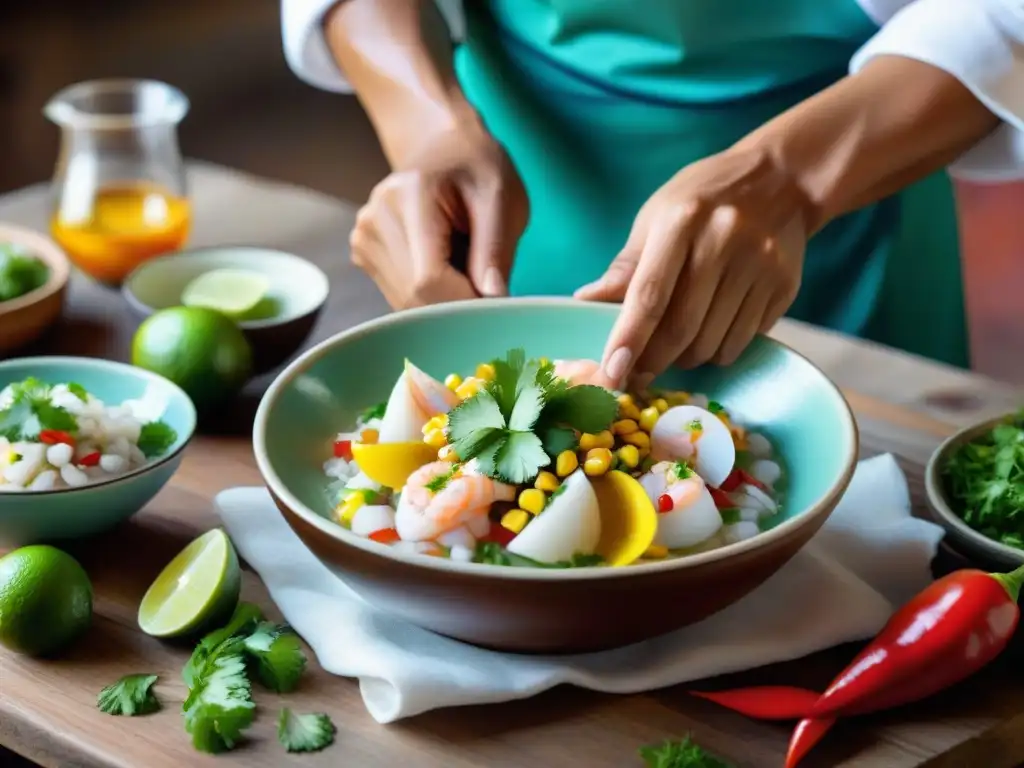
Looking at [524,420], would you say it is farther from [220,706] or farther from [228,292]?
[228,292]

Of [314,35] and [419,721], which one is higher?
[314,35]

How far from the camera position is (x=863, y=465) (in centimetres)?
167

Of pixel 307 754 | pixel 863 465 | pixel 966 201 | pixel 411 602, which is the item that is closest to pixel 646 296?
pixel 863 465

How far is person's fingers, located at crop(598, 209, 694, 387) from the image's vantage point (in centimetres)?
154

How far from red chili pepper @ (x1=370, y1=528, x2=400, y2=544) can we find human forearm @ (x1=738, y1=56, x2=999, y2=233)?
2.28ft

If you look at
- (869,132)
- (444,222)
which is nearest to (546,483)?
(444,222)

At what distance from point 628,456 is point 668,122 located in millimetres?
945

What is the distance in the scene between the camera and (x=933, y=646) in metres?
1.30

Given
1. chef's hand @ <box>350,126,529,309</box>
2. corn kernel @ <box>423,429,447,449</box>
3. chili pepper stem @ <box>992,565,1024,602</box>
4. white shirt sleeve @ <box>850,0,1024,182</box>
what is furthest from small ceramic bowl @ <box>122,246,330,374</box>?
chili pepper stem @ <box>992,565,1024,602</box>

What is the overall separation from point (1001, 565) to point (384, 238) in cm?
89

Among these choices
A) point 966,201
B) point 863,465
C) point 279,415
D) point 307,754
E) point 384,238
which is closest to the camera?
point 307,754

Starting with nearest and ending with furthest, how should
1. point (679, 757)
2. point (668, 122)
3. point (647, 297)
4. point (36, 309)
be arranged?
point (679, 757)
point (647, 297)
point (36, 309)
point (668, 122)

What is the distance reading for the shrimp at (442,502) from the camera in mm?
1300

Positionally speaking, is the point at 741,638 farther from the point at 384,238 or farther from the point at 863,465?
the point at 384,238
